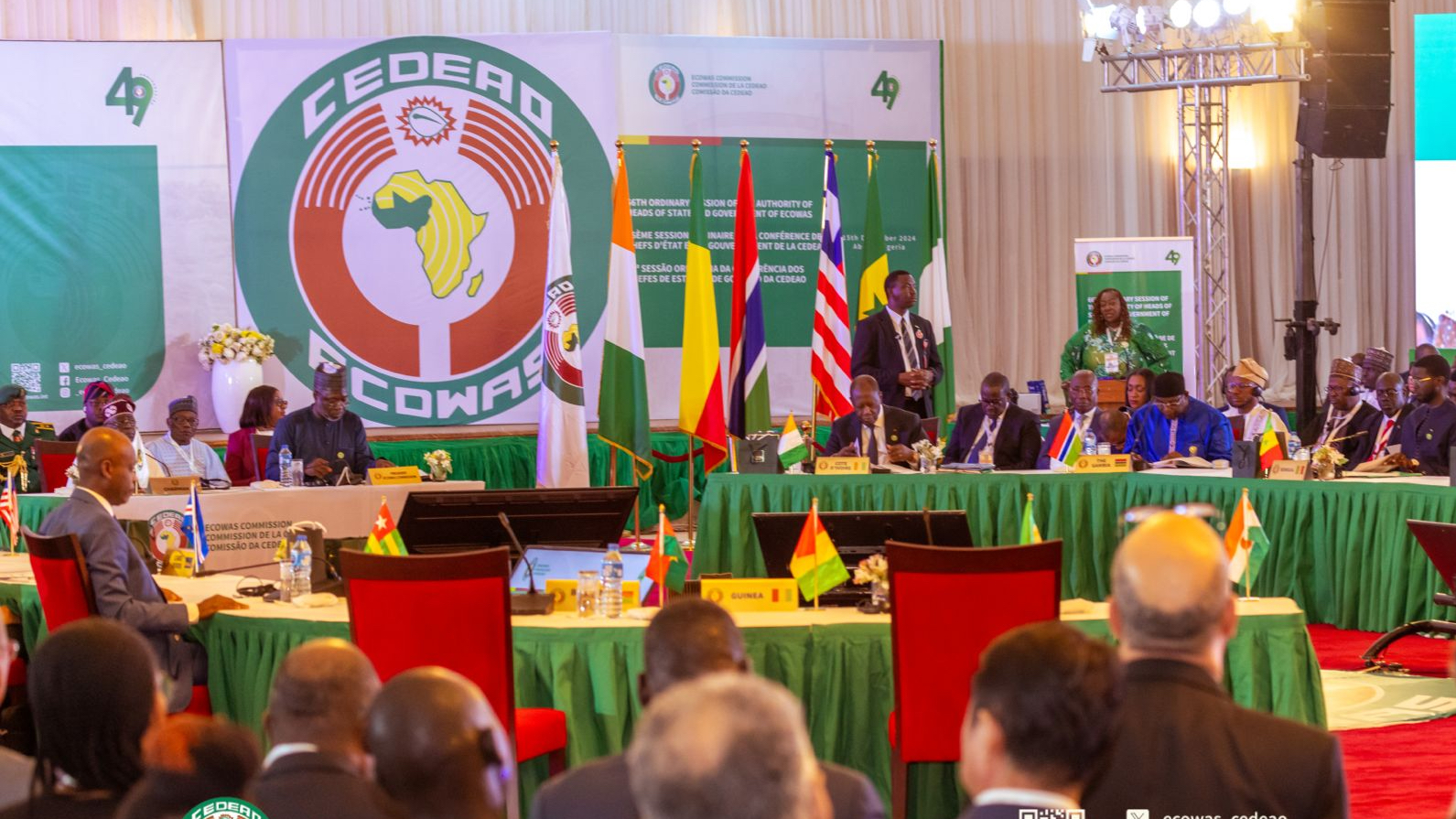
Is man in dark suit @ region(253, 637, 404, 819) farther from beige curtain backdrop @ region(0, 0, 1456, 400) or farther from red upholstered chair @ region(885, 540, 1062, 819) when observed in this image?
beige curtain backdrop @ region(0, 0, 1456, 400)

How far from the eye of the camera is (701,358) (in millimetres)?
9164

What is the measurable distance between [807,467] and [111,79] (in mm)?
5522

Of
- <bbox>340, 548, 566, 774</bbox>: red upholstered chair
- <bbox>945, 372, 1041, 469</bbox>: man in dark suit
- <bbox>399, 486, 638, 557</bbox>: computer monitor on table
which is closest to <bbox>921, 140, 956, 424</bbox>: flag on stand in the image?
<bbox>945, 372, 1041, 469</bbox>: man in dark suit

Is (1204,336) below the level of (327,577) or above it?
above

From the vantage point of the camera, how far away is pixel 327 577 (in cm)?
487

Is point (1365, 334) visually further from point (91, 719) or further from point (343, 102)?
point (91, 719)

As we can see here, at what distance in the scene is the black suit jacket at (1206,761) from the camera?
6.49 feet

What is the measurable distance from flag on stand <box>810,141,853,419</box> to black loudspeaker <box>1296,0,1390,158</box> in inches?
160

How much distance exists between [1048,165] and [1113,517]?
18.6 ft

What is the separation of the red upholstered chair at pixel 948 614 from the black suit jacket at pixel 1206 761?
5.56 feet

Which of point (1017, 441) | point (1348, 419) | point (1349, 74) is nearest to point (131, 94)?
point (1017, 441)

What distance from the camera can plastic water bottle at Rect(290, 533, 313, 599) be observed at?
4.60 m

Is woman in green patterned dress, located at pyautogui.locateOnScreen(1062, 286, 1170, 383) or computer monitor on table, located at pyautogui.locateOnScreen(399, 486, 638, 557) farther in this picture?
woman in green patterned dress, located at pyautogui.locateOnScreen(1062, 286, 1170, 383)

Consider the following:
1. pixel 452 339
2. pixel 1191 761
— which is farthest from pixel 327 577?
pixel 452 339
